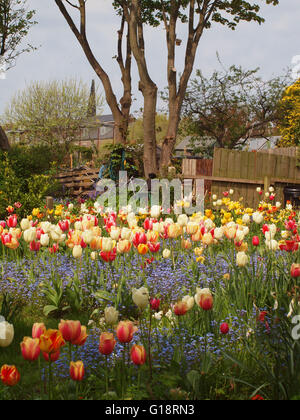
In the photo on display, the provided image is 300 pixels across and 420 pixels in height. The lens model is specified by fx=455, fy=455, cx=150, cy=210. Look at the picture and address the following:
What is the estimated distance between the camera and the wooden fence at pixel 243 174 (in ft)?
44.1

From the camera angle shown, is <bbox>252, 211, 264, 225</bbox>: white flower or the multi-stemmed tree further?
the multi-stemmed tree

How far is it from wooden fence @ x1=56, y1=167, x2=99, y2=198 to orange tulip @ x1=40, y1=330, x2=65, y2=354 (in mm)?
14733

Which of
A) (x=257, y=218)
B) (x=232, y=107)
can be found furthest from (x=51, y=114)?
(x=257, y=218)

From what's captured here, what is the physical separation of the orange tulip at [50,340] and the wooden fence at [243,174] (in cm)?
1165

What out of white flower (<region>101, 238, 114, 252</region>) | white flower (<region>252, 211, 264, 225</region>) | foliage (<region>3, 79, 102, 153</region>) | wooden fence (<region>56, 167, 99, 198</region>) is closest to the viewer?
white flower (<region>101, 238, 114, 252</region>)

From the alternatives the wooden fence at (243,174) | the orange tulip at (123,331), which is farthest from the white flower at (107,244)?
the wooden fence at (243,174)

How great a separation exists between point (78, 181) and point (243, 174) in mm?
6902

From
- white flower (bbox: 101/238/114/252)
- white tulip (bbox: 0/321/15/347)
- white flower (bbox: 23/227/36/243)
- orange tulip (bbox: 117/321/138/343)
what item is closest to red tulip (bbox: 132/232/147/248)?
white flower (bbox: 101/238/114/252)

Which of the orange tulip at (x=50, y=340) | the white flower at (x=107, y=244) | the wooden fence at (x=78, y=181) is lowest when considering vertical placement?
the wooden fence at (x=78, y=181)

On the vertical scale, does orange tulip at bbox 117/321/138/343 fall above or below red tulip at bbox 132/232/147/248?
below

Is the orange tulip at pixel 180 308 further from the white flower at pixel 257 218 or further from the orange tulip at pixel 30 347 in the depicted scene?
the white flower at pixel 257 218

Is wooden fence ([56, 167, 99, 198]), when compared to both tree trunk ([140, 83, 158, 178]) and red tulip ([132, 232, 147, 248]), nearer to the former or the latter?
tree trunk ([140, 83, 158, 178])

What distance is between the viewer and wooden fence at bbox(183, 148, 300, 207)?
13430 mm

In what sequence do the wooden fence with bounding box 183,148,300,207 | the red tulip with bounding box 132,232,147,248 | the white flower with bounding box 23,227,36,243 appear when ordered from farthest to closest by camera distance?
1. the wooden fence with bounding box 183,148,300,207
2. the white flower with bounding box 23,227,36,243
3. the red tulip with bounding box 132,232,147,248
